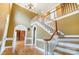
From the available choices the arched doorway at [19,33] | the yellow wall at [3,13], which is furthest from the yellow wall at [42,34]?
the yellow wall at [3,13]

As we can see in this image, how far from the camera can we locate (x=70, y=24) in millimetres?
2254

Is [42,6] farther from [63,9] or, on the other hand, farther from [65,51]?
[65,51]

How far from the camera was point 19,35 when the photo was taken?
230 cm

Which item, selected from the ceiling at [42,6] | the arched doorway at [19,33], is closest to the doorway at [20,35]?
the arched doorway at [19,33]

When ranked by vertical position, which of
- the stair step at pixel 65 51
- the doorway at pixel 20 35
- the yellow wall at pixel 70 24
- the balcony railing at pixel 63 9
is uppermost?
the balcony railing at pixel 63 9

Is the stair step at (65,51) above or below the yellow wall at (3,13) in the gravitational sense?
below

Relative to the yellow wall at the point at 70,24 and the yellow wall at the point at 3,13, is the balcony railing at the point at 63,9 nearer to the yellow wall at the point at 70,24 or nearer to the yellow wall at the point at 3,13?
the yellow wall at the point at 70,24

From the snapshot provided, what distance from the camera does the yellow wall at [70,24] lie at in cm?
223

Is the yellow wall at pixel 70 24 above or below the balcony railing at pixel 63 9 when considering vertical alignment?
below

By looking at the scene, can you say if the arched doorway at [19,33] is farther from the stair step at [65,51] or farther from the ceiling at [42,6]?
the stair step at [65,51]

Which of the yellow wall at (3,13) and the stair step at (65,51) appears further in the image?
the yellow wall at (3,13)

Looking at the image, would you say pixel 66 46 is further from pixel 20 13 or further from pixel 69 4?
pixel 20 13
